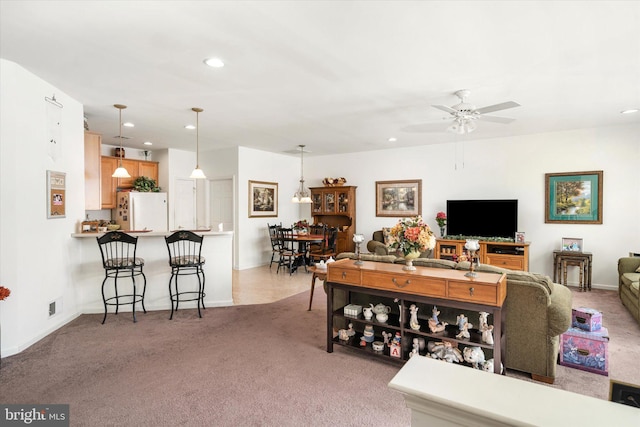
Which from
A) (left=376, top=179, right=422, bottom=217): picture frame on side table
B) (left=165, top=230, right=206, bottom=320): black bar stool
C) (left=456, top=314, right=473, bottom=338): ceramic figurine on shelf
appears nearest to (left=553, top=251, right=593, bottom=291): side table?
(left=376, top=179, right=422, bottom=217): picture frame on side table

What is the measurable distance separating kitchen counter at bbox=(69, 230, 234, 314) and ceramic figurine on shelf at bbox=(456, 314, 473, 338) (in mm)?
3171

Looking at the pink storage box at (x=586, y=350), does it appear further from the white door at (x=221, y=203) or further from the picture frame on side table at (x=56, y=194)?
the white door at (x=221, y=203)

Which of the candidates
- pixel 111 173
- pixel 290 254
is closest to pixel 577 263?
Answer: pixel 290 254

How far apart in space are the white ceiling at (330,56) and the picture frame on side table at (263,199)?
2.79 meters

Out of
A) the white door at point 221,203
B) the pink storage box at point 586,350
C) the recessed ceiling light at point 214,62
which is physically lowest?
the pink storage box at point 586,350

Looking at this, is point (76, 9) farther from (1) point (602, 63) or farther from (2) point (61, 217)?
(1) point (602, 63)

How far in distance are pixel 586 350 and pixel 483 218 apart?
3.87m

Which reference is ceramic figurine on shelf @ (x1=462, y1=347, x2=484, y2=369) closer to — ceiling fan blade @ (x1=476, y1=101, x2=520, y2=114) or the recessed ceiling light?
ceiling fan blade @ (x1=476, y1=101, x2=520, y2=114)

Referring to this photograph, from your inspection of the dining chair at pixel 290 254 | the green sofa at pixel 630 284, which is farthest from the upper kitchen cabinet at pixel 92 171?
the green sofa at pixel 630 284

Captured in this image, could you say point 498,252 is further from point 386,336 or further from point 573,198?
point 386,336

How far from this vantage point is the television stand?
5969 millimetres

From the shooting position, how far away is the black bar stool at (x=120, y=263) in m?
4.12

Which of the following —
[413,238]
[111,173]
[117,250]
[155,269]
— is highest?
[111,173]

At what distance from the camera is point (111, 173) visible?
702cm
